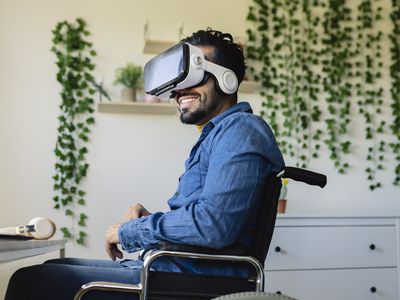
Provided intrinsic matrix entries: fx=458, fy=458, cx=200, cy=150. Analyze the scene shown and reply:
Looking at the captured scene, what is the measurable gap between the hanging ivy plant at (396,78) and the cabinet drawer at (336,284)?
2.83ft

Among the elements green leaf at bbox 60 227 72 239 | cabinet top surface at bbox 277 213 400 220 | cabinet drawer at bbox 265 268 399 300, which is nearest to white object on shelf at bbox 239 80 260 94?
cabinet top surface at bbox 277 213 400 220

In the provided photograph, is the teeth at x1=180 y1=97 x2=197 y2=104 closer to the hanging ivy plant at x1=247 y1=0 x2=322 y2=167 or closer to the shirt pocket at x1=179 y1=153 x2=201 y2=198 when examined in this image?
the shirt pocket at x1=179 y1=153 x2=201 y2=198

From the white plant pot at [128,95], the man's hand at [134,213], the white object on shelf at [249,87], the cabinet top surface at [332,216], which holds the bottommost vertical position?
the cabinet top surface at [332,216]

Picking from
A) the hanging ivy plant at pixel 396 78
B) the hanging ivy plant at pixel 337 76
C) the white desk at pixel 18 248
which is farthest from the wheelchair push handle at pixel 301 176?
the hanging ivy plant at pixel 396 78

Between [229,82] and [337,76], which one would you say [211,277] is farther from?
[337,76]

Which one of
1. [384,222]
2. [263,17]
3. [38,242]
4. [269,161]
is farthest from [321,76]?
[38,242]

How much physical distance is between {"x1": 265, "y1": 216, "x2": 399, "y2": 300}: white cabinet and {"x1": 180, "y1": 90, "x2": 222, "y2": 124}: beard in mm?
1434

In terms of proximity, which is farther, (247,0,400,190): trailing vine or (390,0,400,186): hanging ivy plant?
(390,0,400,186): hanging ivy plant

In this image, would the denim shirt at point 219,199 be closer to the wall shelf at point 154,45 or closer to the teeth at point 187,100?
the teeth at point 187,100

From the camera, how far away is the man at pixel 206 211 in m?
1.08

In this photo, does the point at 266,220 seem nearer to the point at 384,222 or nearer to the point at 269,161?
the point at 269,161

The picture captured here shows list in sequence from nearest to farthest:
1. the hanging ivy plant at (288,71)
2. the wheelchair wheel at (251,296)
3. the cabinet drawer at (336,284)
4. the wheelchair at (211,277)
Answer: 1. the wheelchair wheel at (251,296)
2. the wheelchair at (211,277)
3. the cabinet drawer at (336,284)
4. the hanging ivy plant at (288,71)

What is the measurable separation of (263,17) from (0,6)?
173cm

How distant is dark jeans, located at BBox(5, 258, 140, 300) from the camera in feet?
3.57
